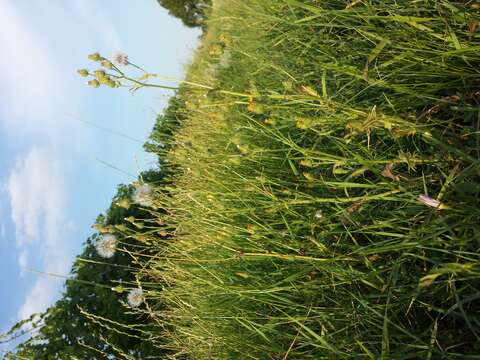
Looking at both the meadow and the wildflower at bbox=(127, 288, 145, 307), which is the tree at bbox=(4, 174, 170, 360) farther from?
the meadow

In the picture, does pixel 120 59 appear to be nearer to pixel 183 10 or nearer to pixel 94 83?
pixel 94 83

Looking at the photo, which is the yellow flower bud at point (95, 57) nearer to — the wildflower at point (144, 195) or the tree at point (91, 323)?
the wildflower at point (144, 195)

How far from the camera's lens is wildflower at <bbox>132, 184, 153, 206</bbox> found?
8.71ft

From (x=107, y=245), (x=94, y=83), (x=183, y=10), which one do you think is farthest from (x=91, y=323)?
(x=183, y=10)

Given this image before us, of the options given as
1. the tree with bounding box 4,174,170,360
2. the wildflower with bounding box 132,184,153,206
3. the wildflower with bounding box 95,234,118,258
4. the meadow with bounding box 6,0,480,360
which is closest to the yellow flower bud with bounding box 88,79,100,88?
the meadow with bounding box 6,0,480,360

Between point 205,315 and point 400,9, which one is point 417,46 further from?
point 205,315

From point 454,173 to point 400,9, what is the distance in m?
0.64

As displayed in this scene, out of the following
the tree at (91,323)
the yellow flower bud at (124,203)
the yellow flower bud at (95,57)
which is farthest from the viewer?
the tree at (91,323)

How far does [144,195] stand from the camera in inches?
106

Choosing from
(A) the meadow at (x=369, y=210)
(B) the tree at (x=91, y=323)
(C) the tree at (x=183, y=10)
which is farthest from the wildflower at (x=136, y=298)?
(C) the tree at (x=183, y=10)

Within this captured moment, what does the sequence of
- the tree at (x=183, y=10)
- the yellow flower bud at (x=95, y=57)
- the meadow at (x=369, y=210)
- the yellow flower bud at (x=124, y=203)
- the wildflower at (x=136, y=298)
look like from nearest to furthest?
the meadow at (x=369, y=210), the yellow flower bud at (x=95, y=57), the yellow flower bud at (x=124, y=203), the wildflower at (x=136, y=298), the tree at (x=183, y=10)

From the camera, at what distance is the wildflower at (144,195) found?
8.71 ft

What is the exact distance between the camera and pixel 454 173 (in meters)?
1.37

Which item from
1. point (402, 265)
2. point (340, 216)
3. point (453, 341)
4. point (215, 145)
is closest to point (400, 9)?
point (340, 216)
